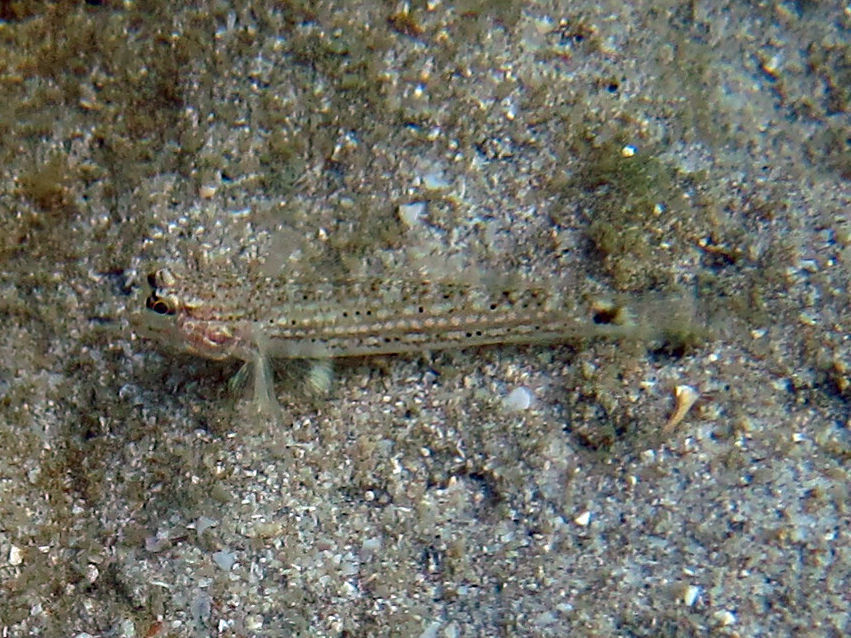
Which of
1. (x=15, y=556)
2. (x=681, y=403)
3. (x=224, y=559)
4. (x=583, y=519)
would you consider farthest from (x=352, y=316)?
(x=15, y=556)

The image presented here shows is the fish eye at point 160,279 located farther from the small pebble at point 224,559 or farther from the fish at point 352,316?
the small pebble at point 224,559

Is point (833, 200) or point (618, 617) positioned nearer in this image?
point (618, 617)

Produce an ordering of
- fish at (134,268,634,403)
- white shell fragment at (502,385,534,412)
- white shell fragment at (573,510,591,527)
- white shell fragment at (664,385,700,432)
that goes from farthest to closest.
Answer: white shell fragment at (502,385,534,412) < fish at (134,268,634,403) < white shell fragment at (664,385,700,432) < white shell fragment at (573,510,591,527)

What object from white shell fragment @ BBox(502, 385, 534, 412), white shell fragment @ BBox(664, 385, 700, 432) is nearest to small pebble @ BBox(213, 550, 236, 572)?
white shell fragment @ BBox(502, 385, 534, 412)

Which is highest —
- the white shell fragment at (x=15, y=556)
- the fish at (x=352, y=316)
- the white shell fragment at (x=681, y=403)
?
the fish at (x=352, y=316)

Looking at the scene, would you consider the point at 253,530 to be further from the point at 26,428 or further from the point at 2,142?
the point at 2,142

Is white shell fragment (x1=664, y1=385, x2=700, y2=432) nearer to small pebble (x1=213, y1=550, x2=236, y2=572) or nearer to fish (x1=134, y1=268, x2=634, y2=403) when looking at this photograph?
fish (x1=134, y1=268, x2=634, y2=403)

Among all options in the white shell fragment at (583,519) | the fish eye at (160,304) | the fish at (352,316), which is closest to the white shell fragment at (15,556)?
the fish at (352,316)

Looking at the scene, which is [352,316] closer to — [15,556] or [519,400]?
[519,400]

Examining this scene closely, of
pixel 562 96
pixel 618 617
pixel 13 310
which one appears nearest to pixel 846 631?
pixel 618 617
